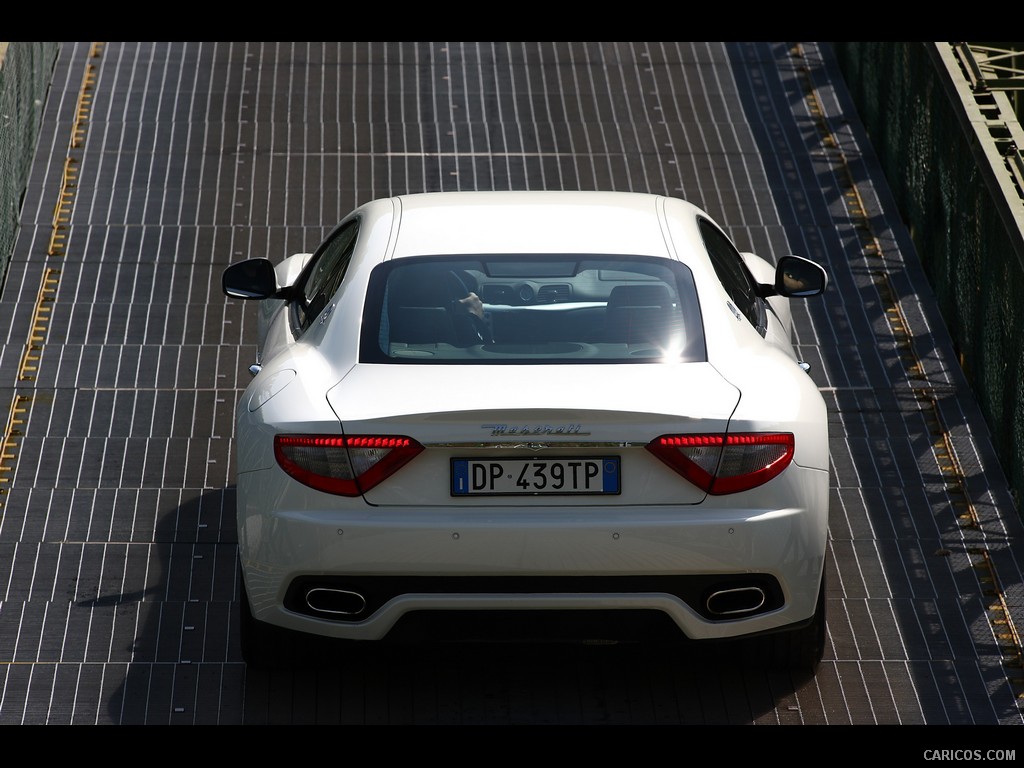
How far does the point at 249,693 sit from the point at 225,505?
1.68 meters

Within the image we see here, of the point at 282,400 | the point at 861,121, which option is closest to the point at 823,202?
the point at 861,121

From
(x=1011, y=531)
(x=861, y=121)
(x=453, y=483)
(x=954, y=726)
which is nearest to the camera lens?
(x=453, y=483)

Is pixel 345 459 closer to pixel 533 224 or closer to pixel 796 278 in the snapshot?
pixel 533 224

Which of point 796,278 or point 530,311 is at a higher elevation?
point 796,278

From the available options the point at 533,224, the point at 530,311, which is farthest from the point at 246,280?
the point at 530,311

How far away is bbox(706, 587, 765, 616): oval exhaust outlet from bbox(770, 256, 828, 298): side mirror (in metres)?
1.77

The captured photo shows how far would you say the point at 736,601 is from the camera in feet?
17.0

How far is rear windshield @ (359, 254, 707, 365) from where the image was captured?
541 cm

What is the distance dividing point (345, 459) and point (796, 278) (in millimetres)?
2390

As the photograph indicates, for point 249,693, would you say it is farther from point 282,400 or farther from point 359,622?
point 282,400

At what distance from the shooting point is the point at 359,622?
203 inches

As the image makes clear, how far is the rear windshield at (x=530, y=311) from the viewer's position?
5.41 m

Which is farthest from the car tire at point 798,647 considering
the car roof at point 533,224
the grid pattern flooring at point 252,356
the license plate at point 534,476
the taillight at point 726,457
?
the car roof at point 533,224

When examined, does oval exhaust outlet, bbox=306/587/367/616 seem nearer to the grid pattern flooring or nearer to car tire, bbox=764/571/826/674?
the grid pattern flooring
